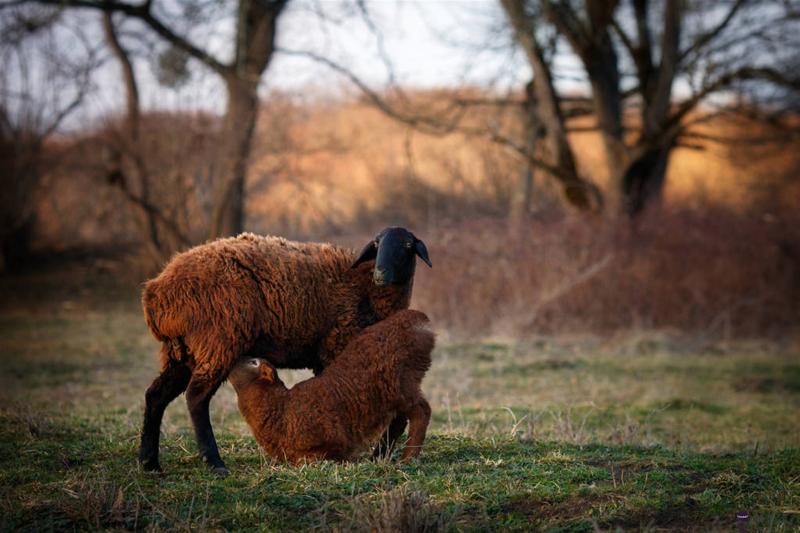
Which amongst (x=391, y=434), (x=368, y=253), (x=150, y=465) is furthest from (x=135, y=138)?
(x=391, y=434)

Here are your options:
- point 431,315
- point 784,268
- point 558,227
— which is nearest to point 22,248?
point 431,315

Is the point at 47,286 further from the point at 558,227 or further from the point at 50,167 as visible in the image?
the point at 558,227

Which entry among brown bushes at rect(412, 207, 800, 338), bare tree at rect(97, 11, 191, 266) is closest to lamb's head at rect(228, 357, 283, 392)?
brown bushes at rect(412, 207, 800, 338)

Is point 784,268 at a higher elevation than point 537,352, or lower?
higher

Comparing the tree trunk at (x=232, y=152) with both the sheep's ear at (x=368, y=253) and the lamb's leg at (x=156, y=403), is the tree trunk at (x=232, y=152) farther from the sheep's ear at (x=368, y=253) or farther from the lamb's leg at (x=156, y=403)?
the lamb's leg at (x=156, y=403)

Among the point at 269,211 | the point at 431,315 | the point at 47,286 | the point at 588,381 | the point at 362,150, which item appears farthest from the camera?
the point at 362,150

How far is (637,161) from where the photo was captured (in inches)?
739

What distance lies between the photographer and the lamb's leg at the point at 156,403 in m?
6.14

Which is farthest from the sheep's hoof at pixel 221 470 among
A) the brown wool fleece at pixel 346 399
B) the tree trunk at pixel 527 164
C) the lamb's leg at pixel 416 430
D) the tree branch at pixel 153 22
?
the tree trunk at pixel 527 164

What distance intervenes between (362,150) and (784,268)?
Answer: 12.6 meters

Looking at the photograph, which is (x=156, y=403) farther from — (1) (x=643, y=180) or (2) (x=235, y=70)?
(1) (x=643, y=180)

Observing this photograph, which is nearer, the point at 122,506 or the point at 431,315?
the point at 122,506

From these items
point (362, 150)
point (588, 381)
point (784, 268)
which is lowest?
point (588, 381)

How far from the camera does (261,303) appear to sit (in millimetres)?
6402
